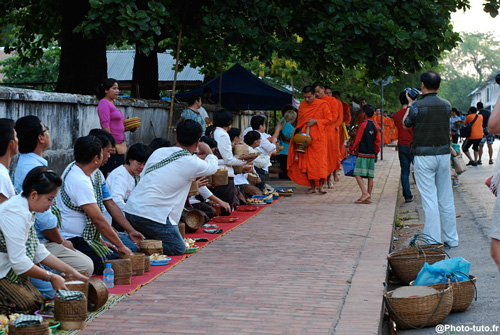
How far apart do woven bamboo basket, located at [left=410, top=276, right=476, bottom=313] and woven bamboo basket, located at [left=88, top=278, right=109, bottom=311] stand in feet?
8.62

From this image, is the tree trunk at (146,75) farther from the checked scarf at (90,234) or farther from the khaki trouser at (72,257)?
the khaki trouser at (72,257)

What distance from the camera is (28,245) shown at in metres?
5.20

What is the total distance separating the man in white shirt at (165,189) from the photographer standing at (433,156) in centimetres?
256

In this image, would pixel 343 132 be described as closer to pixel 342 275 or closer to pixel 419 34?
pixel 419 34

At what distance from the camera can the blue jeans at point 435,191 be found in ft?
27.5

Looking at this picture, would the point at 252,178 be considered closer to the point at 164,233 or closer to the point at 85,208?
the point at 164,233

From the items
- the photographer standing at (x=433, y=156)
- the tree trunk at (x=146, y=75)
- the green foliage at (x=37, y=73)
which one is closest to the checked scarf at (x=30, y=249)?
the photographer standing at (x=433, y=156)

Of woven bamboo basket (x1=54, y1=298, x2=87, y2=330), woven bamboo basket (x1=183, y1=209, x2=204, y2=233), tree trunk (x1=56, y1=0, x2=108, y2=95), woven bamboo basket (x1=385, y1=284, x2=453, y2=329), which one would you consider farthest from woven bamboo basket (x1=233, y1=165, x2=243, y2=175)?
woven bamboo basket (x1=54, y1=298, x2=87, y2=330)

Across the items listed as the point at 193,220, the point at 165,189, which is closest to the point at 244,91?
the point at 193,220

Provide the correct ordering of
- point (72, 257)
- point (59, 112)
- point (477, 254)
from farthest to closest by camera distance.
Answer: point (59, 112) < point (477, 254) < point (72, 257)

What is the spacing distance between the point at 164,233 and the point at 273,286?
1.79 metres

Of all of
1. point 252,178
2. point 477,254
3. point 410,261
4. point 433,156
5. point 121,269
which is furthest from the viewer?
point 252,178

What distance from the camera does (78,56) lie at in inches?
546

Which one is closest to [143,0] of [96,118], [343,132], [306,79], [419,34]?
[96,118]
